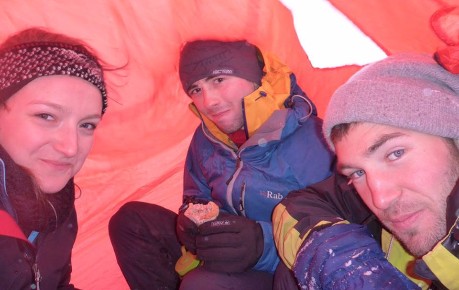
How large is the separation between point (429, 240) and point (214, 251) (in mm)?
663

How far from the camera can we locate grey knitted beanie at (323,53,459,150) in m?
1.11

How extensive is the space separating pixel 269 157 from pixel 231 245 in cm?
34

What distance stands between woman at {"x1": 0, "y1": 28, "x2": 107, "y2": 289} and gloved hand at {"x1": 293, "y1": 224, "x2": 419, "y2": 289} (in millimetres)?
648

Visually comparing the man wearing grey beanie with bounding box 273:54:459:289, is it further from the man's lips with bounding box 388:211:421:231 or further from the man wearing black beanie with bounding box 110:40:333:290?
the man wearing black beanie with bounding box 110:40:333:290

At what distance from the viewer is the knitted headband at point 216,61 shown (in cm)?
191

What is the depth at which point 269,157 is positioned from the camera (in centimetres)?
173

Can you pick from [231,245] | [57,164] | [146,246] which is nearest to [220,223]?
[231,245]

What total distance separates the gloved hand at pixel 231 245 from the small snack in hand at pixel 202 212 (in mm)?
43

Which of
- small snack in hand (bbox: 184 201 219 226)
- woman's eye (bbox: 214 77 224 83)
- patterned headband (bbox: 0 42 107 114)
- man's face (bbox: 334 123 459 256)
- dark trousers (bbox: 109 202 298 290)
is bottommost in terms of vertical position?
dark trousers (bbox: 109 202 298 290)

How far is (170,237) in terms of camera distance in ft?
6.15

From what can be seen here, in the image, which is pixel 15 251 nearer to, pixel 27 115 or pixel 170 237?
pixel 27 115

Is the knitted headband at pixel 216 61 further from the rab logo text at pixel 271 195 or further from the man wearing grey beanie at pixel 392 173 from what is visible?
the man wearing grey beanie at pixel 392 173

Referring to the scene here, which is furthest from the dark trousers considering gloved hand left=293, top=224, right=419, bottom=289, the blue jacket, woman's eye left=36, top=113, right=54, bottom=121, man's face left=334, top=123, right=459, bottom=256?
man's face left=334, top=123, right=459, bottom=256

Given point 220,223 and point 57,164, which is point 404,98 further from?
point 57,164
